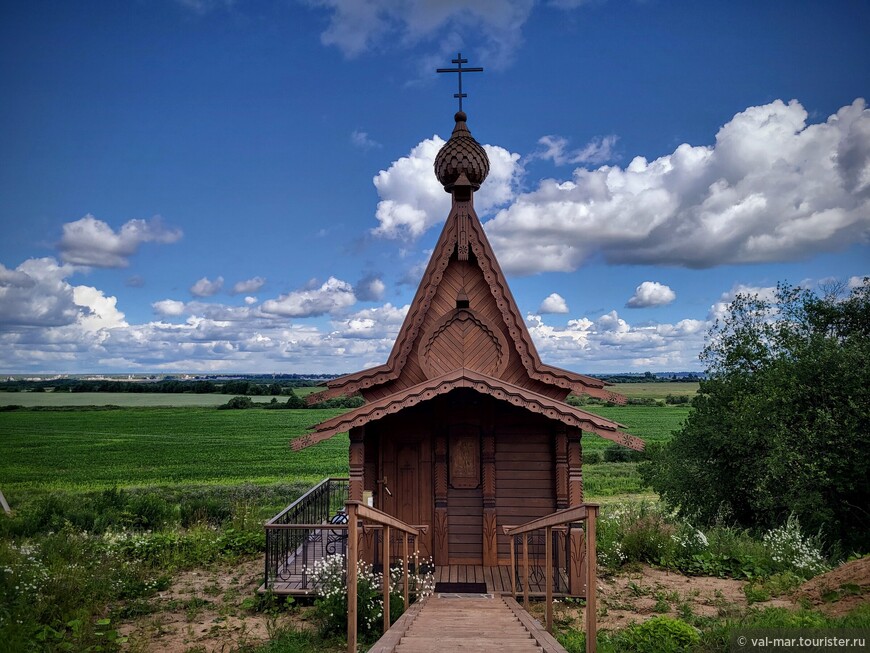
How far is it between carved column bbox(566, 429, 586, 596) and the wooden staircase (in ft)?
7.62

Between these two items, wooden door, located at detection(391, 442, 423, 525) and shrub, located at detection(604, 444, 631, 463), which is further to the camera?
shrub, located at detection(604, 444, 631, 463)

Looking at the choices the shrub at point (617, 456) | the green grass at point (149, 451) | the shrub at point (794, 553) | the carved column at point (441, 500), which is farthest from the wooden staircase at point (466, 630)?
the shrub at point (617, 456)

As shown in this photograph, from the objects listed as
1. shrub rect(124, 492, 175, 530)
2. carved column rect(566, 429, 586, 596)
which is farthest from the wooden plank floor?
shrub rect(124, 492, 175, 530)

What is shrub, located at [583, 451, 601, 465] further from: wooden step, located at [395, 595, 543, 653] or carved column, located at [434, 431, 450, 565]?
wooden step, located at [395, 595, 543, 653]

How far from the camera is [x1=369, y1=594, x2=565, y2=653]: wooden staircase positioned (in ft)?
14.1

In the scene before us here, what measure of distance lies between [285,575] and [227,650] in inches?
101

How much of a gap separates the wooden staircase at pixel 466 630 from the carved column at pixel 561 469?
2980mm

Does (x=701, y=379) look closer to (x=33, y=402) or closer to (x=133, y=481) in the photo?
(x=133, y=481)

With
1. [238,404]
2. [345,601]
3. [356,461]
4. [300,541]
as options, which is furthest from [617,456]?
[238,404]

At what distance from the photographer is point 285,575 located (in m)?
9.65

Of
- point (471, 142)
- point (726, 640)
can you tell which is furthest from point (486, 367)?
point (726, 640)

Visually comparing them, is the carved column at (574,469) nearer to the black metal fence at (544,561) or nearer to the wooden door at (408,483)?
the black metal fence at (544,561)

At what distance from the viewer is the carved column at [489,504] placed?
9.83 meters

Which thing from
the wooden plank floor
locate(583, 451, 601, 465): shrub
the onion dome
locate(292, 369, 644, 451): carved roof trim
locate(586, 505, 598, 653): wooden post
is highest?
the onion dome
